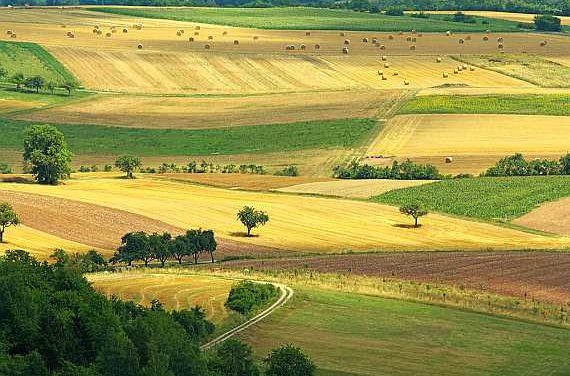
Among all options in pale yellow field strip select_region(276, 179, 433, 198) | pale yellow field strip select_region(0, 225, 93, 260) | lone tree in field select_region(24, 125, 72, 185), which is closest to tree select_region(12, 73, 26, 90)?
lone tree in field select_region(24, 125, 72, 185)

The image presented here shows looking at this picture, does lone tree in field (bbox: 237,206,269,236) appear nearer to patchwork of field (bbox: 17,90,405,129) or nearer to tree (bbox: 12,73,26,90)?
patchwork of field (bbox: 17,90,405,129)

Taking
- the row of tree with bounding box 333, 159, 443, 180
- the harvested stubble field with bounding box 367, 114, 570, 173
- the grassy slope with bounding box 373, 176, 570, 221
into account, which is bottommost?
the grassy slope with bounding box 373, 176, 570, 221

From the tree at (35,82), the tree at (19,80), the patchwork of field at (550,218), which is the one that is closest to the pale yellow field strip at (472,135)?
the patchwork of field at (550,218)

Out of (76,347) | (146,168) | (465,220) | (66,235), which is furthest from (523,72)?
(76,347)

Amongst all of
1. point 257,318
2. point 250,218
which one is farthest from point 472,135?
point 257,318

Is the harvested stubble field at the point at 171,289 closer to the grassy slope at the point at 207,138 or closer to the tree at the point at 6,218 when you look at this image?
the tree at the point at 6,218

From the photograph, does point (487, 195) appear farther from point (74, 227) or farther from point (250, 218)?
point (74, 227)
